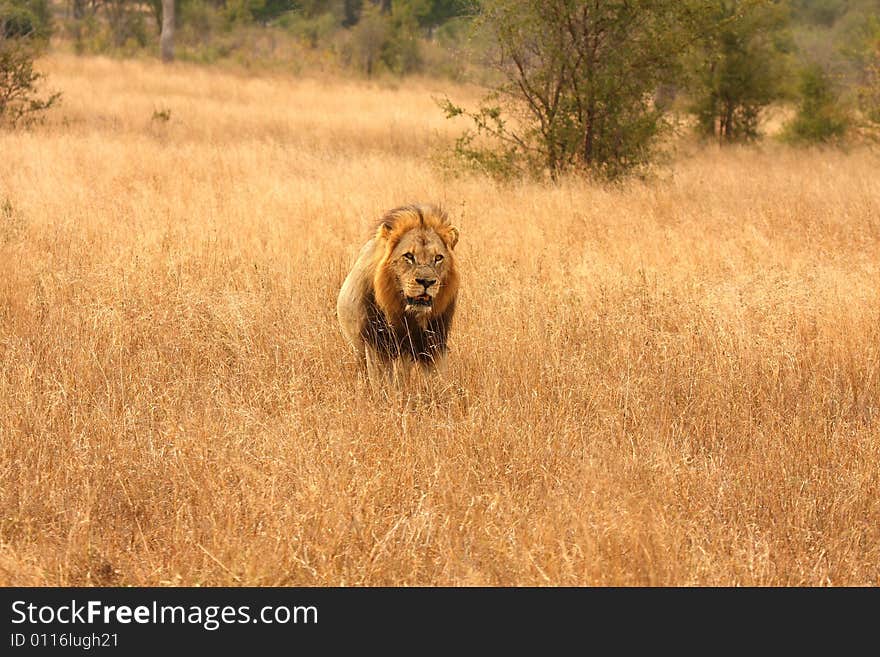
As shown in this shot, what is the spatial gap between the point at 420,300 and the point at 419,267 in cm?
16

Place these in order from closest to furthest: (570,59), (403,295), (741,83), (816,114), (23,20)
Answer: (403,295) < (570,59) < (816,114) < (741,83) < (23,20)

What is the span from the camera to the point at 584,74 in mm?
12070

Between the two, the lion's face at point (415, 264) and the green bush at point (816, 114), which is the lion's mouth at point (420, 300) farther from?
the green bush at point (816, 114)

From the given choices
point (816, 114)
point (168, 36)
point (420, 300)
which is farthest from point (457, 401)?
point (168, 36)

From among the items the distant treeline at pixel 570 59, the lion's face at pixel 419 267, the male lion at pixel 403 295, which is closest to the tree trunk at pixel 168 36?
the distant treeline at pixel 570 59

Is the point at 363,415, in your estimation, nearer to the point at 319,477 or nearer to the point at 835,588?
the point at 319,477

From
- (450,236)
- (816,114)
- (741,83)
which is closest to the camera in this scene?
(450,236)

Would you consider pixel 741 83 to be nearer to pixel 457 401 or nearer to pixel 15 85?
pixel 15 85

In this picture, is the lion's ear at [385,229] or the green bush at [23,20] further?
the green bush at [23,20]

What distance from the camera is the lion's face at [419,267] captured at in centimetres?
444

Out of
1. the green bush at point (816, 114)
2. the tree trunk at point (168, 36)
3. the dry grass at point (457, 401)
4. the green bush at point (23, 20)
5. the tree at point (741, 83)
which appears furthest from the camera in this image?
the tree trunk at point (168, 36)

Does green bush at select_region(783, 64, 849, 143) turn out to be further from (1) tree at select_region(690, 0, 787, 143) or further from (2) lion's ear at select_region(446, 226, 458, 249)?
(2) lion's ear at select_region(446, 226, 458, 249)

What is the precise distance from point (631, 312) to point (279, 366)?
8.22 ft

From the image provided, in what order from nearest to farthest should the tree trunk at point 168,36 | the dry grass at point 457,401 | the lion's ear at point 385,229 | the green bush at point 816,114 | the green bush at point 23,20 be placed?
the dry grass at point 457,401, the lion's ear at point 385,229, the green bush at point 23,20, the green bush at point 816,114, the tree trunk at point 168,36
